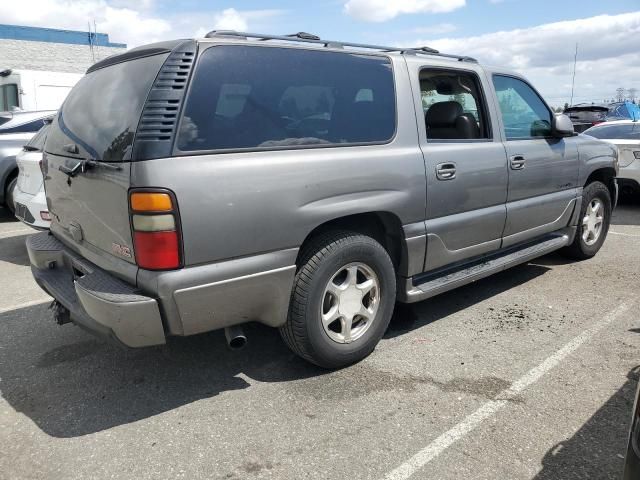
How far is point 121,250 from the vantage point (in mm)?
2740

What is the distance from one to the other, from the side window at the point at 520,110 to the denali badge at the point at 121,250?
3.04 metres

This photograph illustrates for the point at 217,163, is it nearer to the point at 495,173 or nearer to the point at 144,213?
the point at 144,213

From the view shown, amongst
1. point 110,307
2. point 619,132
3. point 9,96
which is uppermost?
point 9,96

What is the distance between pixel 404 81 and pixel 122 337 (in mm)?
2356

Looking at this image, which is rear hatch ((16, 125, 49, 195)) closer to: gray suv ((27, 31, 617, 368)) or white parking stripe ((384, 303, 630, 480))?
gray suv ((27, 31, 617, 368))

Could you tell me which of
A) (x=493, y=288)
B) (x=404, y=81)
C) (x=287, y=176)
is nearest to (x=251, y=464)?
(x=287, y=176)

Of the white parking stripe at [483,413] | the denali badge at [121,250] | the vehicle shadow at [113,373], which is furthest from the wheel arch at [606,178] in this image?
the denali badge at [121,250]

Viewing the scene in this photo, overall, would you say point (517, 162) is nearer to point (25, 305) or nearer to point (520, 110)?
point (520, 110)

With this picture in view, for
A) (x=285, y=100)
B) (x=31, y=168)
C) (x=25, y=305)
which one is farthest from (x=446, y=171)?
(x=31, y=168)

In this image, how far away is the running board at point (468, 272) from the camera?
3.70m

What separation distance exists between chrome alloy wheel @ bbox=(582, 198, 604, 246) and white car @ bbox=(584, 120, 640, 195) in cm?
321

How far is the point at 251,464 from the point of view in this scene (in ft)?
8.25

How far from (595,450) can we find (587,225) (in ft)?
11.7

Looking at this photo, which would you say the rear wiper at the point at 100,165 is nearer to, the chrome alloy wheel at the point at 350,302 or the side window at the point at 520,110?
the chrome alloy wheel at the point at 350,302
